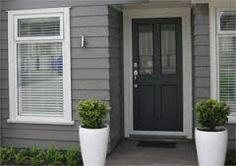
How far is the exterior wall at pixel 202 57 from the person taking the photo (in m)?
5.55

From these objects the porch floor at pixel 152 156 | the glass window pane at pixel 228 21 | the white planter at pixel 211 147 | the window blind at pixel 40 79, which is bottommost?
the porch floor at pixel 152 156

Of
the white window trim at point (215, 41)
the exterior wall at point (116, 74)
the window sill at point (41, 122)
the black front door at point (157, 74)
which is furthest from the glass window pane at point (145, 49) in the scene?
the window sill at point (41, 122)

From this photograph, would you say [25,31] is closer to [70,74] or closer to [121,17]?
[70,74]

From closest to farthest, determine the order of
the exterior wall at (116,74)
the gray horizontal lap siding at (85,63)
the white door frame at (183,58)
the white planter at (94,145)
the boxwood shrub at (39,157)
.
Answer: the white planter at (94,145)
the boxwood shrub at (39,157)
the gray horizontal lap siding at (85,63)
the exterior wall at (116,74)
the white door frame at (183,58)

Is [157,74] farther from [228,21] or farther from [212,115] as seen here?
[212,115]

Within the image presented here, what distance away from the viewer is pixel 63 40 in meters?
5.90

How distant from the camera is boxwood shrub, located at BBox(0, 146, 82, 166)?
5.40 meters

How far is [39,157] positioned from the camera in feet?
17.9

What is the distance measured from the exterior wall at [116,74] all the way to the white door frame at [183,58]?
13 centimetres

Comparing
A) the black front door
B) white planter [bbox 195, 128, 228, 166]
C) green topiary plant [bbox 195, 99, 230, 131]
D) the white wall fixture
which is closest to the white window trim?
green topiary plant [bbox 195, 99, 230, 131]

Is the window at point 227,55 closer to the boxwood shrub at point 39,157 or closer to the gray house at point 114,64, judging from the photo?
the gray house at point 114,64

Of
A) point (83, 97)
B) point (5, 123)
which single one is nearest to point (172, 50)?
point (83, 97)

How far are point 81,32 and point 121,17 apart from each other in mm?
1208

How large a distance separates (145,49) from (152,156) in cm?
203
